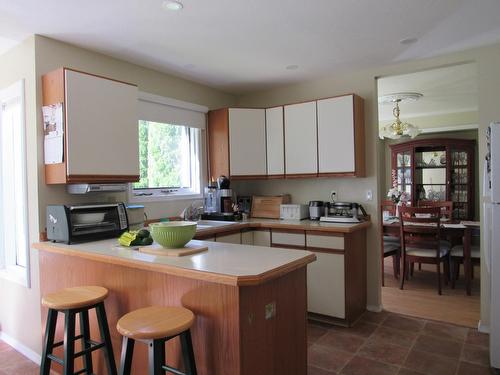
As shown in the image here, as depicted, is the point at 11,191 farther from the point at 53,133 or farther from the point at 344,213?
the point at 344,213

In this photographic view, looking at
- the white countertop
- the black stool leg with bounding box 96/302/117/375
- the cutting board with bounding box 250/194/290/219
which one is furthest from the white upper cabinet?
the black stool leg with bounding box 96/302/117/375

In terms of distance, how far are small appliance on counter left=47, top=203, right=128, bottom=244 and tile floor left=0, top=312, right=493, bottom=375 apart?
40.5 inches

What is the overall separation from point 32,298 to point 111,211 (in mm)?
865

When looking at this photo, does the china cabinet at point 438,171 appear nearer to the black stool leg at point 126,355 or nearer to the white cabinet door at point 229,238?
the white cabinet door at point 229,238

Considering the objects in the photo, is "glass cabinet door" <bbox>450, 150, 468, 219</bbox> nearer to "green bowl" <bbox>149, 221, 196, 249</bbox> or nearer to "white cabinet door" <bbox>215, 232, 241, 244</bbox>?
"white cabinet door" <bbox>215, 232, 241, 244</bbox>

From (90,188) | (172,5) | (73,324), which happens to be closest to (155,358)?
(73,324)

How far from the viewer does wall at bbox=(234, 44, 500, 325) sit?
298 cm

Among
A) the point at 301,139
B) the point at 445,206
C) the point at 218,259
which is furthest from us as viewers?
the point at 445,206

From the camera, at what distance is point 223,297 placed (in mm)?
1595

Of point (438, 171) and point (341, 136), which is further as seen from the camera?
point (438, 171)

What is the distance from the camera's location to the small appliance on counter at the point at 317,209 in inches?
145

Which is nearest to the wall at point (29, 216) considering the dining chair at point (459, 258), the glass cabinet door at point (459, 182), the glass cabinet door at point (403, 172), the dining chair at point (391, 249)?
the dining chair at point (391, 249)

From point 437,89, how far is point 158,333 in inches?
184

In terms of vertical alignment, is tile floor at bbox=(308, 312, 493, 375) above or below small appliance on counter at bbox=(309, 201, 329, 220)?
below
